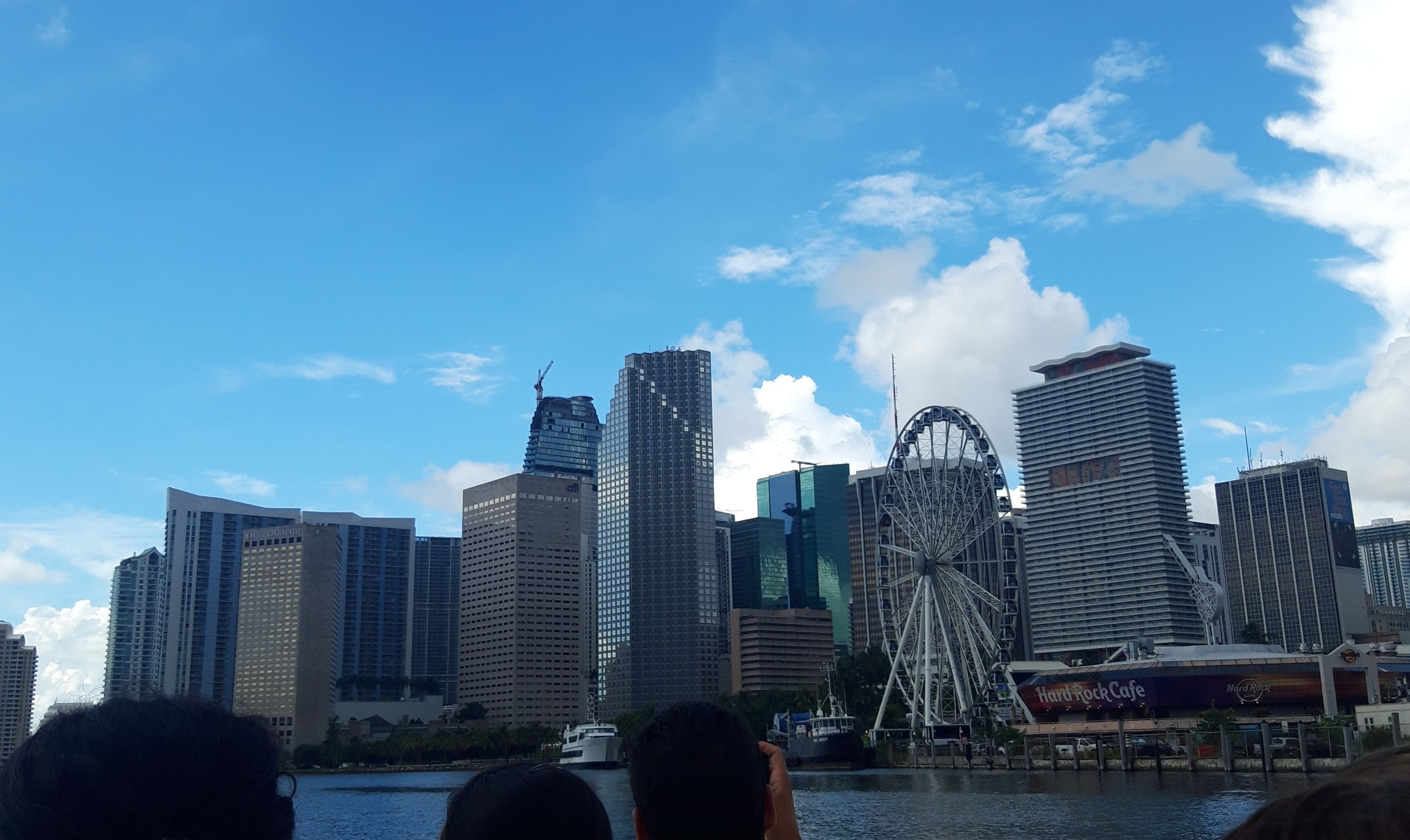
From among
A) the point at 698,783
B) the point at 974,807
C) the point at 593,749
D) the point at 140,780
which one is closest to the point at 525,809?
the point at 140,780

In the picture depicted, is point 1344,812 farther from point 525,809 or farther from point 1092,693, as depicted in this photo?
point 1092,693

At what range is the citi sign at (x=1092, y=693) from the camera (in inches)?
4547

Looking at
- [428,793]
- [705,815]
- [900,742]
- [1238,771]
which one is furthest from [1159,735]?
[705,815]

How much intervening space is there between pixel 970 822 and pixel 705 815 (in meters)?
57.2

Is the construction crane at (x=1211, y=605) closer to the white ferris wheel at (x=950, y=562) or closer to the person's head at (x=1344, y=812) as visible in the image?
the white ferris wheel at (x=950, y=562)

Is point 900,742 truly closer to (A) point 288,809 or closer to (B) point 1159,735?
(B) point 1159,735

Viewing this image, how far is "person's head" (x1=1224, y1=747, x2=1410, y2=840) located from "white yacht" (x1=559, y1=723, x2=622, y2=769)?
521 ft

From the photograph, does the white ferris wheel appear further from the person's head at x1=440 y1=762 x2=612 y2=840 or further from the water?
the person's head at x1=440 y1=762 x2=612 y2=840

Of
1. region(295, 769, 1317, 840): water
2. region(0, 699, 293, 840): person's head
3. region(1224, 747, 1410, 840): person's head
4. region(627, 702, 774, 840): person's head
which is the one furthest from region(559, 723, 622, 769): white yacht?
region(1224, 747, 1410, 840): person's head

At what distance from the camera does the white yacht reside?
157875 mm

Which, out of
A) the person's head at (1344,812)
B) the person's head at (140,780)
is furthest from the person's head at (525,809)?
the person's head at (1344,812)

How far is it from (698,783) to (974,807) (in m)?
66.8

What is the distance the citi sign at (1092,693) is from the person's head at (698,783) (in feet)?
391

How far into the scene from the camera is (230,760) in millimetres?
3529
